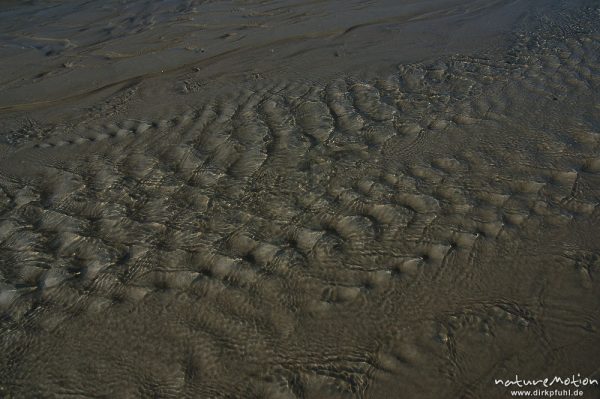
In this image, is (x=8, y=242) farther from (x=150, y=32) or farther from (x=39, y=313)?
(x=150, y=32)

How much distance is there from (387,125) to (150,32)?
4.05 meters

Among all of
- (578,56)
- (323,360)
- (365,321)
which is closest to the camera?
(323,360)

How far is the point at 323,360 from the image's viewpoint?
6.51 feet

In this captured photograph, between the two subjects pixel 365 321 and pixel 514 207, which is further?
pixel 514 207

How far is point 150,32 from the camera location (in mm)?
6152

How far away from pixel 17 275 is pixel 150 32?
14.9ft

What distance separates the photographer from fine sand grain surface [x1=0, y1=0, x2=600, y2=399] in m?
2.00

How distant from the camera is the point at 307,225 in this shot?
104 inches

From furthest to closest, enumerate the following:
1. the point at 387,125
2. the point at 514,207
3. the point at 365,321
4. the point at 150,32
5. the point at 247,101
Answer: the point at 150,32
the point at 247,101
the point at 387,125
the point at 514,207
the point at 365,321

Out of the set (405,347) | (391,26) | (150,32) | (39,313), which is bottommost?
(405,347)

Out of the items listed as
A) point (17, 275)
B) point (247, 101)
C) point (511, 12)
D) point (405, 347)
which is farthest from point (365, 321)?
point (511, 12)

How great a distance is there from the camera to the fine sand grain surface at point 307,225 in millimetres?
1996

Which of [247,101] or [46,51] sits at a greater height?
[46,51]

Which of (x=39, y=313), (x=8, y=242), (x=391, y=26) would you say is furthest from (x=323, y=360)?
(x=391, y=26)
